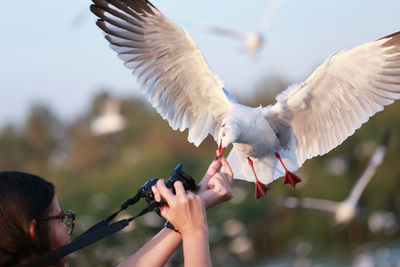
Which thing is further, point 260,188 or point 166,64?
point 166,64

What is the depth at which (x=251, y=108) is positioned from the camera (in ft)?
9.40

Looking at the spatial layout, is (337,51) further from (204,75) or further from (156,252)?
(156,252)

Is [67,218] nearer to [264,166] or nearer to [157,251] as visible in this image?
[157,251]

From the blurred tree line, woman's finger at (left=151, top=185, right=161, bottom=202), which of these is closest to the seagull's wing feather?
the blurred tree line

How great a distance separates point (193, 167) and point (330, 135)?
14.3 m

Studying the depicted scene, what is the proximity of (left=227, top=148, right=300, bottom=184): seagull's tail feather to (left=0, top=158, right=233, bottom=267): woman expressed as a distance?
5.52ft

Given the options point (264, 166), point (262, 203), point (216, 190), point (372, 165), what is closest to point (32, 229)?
point (216, 190)

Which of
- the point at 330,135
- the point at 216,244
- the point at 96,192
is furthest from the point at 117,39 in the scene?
the point at 96,192

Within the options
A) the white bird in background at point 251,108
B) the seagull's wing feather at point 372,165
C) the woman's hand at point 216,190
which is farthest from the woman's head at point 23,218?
the seagull's wing feather at point 372,165

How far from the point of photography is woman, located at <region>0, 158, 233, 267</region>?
3.60 ft

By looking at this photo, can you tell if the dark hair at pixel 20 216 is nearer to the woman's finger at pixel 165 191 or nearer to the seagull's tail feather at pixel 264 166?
the woman's finger at pixel 165 191

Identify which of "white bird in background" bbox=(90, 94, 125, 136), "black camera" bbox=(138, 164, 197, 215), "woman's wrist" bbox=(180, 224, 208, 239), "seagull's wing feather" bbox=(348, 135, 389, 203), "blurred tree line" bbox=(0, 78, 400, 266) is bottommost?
"blurred tree line" bbox=(0, 78, 400, 266)

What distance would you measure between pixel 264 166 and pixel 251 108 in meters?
0.32

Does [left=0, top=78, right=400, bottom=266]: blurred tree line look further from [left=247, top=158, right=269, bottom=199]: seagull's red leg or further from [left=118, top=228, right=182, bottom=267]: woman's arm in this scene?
[left=118, top=228, right=182, bottom=267]: woman's arm
